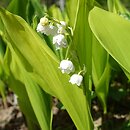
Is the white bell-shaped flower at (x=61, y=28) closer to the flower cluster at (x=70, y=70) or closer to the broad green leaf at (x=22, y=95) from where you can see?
the flower cluster at (x=70, y=70)

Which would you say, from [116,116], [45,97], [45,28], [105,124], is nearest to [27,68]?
[45,97]

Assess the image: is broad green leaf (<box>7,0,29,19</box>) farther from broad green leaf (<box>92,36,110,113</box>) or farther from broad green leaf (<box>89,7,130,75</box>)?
broad green leaf (<box>89,7,130,75</box>)

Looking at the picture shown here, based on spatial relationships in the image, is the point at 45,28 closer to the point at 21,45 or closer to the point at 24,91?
the point at 21,45

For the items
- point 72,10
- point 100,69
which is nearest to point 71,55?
point 72,10

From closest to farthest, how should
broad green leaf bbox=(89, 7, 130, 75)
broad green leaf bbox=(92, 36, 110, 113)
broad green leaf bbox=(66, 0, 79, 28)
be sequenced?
1. broad green leaf bbox=(89, 7, 130, 75)
2. broad green leaf bbox=(66, 0, 79, 28)
3. broad green leaf bbox=(92, 36, 110, 113)

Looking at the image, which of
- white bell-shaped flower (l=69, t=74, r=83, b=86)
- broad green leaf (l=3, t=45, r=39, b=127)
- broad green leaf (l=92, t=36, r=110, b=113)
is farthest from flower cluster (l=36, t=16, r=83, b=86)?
broad green leaf (l=3, t=45, r=39, b=127)

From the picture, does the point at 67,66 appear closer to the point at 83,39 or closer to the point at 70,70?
the point at 70,70
